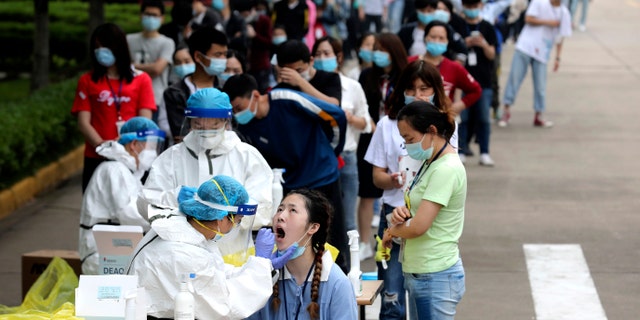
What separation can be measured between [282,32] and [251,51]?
2.00 ft

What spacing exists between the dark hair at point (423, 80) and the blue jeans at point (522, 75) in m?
9.02

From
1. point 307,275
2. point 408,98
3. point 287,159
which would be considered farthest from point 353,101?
point 307,275

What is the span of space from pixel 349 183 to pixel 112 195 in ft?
8.38

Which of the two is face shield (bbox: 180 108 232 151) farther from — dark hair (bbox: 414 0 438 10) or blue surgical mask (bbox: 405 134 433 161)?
dark hair (bbox: 414 0 438 10)

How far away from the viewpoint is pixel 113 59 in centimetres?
944

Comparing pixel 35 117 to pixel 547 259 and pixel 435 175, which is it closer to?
pixel 547 259

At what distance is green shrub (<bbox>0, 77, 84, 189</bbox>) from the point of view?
12.1 meters

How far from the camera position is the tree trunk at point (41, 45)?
51.0ft

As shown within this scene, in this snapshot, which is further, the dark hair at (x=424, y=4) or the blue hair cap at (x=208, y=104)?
the dark hair at (x=424, y=4)

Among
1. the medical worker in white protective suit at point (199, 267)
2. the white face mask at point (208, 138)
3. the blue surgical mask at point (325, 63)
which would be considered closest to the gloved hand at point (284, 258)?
the medical worker in white protective suit at point (199, 267)

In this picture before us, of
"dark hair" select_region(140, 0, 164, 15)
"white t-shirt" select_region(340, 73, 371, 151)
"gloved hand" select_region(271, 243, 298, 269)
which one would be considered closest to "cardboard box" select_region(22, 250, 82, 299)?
"white t-shirt" select_region(340, 73, 371, 151)

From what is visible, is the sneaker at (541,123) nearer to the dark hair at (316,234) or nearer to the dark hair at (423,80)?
the dark hair at (423,80)

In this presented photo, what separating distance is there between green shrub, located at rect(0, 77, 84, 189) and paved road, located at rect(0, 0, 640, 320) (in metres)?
0.40

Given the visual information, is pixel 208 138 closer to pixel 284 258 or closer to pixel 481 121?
pixel 284 258
